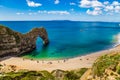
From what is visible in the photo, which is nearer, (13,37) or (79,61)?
(79,61)

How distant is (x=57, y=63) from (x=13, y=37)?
23.2m

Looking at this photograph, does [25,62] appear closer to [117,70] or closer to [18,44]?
→ [18,44]

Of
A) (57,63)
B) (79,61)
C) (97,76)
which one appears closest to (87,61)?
(79,61)

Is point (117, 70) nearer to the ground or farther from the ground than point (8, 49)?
farther from the ground

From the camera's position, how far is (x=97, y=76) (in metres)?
15.0

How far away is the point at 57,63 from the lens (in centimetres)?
6494

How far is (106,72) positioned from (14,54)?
2637 inches

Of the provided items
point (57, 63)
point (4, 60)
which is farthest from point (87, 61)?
point (4, 60)

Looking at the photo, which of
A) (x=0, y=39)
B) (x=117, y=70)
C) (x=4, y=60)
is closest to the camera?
(x=117, y=70)

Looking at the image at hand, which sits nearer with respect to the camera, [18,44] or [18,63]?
[18,63]

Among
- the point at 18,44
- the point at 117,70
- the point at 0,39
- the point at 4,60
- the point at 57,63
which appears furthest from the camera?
the point at 18,44

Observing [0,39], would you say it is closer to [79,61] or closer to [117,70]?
[79,61]

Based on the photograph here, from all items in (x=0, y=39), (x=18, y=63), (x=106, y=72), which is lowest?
(x=18, y=63)

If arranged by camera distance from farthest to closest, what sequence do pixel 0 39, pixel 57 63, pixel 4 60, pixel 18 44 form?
pixel 18 44 < pixel 0 39 < pixel 4 60 < pixel 57 63
